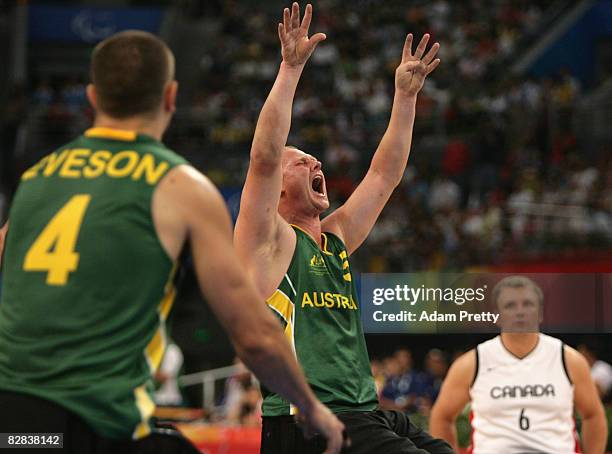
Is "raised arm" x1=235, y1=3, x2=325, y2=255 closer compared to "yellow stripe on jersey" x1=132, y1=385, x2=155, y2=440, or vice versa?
"yellow stripe on jersey" x1=132, y1=385, x2=155, y2=440

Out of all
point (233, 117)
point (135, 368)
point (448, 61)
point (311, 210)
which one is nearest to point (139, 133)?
point (135, 368)

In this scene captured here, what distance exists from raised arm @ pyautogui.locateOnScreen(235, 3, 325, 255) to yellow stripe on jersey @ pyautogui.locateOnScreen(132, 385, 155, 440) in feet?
5.95

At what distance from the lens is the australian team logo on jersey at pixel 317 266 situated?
5.33m

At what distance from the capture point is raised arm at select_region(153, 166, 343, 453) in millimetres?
3232

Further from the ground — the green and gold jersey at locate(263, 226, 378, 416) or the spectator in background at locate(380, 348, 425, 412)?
the spectator in background at locate(380, 348, 425, 412)

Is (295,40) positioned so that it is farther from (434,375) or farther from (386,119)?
(386,119)

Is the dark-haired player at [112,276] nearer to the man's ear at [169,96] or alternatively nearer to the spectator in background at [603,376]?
the man's ear at [169,96]

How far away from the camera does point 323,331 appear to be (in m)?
5.19

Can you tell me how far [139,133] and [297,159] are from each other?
2424mm

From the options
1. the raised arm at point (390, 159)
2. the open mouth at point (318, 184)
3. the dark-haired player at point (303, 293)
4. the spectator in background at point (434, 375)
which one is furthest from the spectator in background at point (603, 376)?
the dark-haired player at point (303, 293)

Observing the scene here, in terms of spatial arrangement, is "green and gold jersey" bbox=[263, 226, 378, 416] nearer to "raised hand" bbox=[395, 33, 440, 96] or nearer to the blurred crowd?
"raised hand" bbox=[395, 33, 440, 96]

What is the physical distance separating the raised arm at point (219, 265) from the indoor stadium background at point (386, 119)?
5729 mm

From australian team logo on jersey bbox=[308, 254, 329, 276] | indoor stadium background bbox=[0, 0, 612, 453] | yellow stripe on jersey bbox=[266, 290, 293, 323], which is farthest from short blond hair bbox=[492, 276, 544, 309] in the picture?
indoor stadium background bbox=[0, 0, 612, 453]

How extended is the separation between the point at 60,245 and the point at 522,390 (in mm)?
3694
